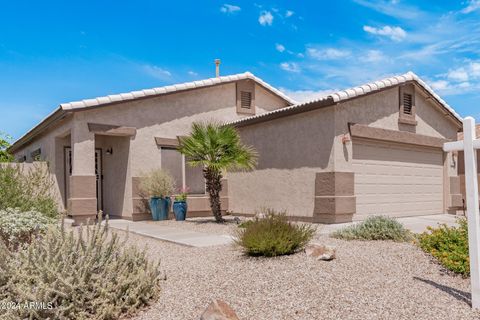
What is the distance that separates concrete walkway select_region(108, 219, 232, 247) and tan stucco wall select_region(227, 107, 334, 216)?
3.58 meters

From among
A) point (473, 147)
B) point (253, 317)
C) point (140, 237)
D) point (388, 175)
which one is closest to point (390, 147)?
point (388, 175)

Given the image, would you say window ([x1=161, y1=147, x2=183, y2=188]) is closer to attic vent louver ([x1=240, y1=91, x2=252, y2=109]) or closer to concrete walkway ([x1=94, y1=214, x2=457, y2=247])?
concrete walkway ([x1=94, y1=214, x2=457, y2=247])

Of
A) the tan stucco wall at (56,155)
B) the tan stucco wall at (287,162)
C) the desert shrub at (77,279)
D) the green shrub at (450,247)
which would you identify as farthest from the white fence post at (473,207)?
the tan stucco wall at (56,155)

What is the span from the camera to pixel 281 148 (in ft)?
44.7

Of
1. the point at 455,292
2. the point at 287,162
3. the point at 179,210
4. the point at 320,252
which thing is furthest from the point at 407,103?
the point at 455,292

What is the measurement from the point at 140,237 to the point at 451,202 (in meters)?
11.4

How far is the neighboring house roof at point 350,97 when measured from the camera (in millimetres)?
11794

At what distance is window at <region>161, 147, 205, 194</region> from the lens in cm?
1493

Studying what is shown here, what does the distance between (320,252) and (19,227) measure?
189 inches

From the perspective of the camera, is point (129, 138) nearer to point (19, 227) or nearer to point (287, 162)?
point (287, 162)

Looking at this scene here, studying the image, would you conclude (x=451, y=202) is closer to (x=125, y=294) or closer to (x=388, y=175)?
(x=388, y=175)

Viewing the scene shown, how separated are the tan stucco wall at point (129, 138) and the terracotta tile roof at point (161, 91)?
31 cm

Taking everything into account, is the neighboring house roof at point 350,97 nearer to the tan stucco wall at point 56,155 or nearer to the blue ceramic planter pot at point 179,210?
the blue ceramic planter pot at point 179,210

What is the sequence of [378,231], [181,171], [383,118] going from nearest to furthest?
[378,231], [383,118], [181,171]
